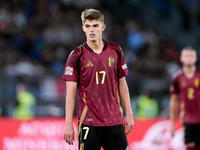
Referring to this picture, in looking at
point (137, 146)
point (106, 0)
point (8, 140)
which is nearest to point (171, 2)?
point (106, 0)

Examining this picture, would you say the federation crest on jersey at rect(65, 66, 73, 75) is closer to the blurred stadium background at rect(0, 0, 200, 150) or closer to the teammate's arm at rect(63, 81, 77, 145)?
the teammate's arm at rect(63, 81, 77, 145)

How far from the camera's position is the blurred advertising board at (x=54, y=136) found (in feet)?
30.7

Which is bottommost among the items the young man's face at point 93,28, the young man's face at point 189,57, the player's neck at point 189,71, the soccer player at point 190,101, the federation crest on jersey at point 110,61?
the soccer player at point 190,101

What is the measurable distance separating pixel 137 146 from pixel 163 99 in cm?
345

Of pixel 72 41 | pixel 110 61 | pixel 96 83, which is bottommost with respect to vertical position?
pixel 96 83

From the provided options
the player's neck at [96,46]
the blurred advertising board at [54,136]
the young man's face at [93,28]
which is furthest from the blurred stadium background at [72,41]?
the young man's face at [93,28]

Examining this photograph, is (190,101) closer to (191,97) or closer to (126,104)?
(191,97)

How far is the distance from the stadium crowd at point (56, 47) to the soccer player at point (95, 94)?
7.15m

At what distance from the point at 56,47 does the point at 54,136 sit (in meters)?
5.16

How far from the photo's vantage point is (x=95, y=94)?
4387mm

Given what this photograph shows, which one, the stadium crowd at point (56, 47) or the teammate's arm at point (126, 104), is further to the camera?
the stadium crowd at point (56, 47)

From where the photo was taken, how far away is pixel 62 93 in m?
12.2

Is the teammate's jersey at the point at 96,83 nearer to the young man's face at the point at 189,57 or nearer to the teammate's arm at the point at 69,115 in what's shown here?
the teammate's arm at the point at 69,115

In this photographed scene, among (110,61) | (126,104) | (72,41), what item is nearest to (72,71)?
(110,61)
